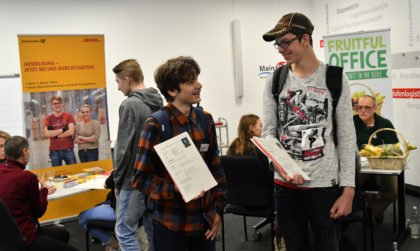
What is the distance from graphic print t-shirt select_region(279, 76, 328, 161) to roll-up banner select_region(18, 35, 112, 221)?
2.82 metres

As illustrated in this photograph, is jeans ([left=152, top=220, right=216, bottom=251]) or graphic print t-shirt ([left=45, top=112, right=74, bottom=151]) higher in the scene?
graphic print t-shirt ([left=45, top=112, right=74, bottom=151])

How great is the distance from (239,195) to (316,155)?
62.2 inches

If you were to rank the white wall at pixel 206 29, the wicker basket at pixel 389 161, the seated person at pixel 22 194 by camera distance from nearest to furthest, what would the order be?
the seated person at pixel 22 194 → the wicker basket at pixel 389 161 → the white wall at pixel 206 29

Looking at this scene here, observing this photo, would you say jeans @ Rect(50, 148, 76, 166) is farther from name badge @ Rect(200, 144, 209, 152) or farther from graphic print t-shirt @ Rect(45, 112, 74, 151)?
name badge @ Rect(200, 144, 209, 152)

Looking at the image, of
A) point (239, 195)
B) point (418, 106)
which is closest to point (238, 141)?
point (239, 195)

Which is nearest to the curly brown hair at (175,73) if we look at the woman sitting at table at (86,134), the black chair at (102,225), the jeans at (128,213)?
the jeans at (128,213)

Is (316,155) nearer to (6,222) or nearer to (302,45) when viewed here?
(302,45)

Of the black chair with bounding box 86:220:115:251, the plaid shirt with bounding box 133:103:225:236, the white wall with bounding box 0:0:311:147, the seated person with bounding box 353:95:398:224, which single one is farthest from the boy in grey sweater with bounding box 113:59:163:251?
the white wall with bounding box 0:0:311:147

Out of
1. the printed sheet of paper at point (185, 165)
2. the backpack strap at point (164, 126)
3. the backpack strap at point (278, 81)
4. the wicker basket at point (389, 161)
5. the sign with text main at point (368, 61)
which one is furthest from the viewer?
the sign with text main at point (368, 61)

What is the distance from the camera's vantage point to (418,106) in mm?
4688

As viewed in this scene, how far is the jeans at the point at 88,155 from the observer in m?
4.04

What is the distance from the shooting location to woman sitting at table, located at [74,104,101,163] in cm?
400

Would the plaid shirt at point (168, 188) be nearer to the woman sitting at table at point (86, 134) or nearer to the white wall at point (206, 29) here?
the woman sitting at table at point (86, 134)

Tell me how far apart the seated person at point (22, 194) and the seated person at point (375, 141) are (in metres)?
2.64
